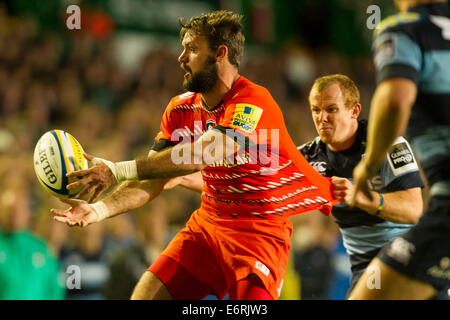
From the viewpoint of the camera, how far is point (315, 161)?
179 inches

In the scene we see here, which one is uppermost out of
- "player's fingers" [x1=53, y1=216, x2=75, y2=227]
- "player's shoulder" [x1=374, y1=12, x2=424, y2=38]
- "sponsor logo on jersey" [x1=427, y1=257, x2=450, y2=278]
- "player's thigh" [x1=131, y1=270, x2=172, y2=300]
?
"player's shoulder" [x1=374, y1=12, x2=424, y2=38]

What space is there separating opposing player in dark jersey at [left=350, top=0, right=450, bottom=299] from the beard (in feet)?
4.52

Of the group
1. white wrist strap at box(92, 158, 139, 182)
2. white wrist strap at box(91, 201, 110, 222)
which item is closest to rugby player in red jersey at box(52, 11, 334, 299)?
white wrist strap at box(91, 201, 110, 222)

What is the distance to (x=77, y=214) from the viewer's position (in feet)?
12.6

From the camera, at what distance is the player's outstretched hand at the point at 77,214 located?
148 inches

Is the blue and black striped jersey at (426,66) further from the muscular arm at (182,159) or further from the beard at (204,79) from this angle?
the beard at (204,79)

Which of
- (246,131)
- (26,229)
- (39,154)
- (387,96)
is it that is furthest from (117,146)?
(387,96)

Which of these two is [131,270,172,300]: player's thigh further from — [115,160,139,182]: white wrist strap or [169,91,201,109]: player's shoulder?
[169,91,201,109]: player's shoulder

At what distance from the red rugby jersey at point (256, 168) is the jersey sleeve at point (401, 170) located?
0.47m

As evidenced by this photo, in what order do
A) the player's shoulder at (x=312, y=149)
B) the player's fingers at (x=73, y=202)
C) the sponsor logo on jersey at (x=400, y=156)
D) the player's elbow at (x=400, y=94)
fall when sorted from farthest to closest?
1. the player's shoulder at (x=312, y=149)
2. the sponsor logo on jersey at (x=400, y=156)
3. the player's fingers at (x=73, y=202)
4. the player's elbow at (x=400, y=94)

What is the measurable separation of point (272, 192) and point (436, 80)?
149 cm

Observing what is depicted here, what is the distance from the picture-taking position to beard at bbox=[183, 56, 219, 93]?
4016mm

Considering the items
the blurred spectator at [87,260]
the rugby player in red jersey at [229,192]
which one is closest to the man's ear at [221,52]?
the rugby player in red jersey at [229,192]
